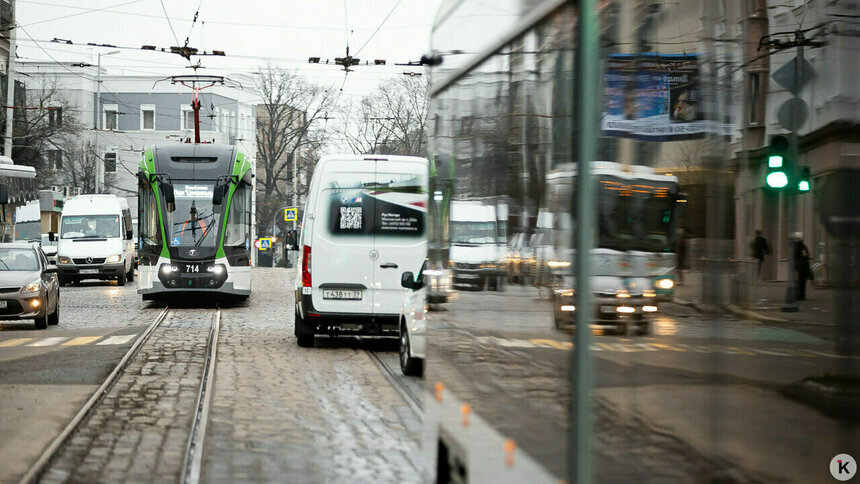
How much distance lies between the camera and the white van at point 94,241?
38156 millimetres

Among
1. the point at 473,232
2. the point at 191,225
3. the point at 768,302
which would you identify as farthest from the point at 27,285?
the point at 768,302

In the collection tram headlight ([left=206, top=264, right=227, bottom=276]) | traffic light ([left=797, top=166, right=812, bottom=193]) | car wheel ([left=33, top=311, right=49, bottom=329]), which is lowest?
car wheel ([left=33, top=311, right=49, bottom=329])

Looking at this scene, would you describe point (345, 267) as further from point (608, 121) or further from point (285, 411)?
point (608, 121)

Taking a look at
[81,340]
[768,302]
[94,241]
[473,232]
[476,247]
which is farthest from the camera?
[94,241]

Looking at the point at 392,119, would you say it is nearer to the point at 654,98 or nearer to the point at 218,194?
the point at 218,194

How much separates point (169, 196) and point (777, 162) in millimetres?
23681

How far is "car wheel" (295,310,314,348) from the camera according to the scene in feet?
52.4

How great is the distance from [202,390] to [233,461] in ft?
12.7

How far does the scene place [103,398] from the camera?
11.1 metres

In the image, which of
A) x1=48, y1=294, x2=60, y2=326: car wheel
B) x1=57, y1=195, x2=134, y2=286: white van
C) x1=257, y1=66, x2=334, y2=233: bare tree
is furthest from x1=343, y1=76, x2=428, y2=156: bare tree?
x1=48, y1=294, x2=60, y2=326: car wheel

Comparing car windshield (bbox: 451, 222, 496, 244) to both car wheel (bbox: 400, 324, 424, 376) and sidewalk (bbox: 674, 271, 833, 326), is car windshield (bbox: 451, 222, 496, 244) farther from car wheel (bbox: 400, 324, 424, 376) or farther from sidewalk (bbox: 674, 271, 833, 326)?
car wheel (bbox: 400, 324, 424, 376)

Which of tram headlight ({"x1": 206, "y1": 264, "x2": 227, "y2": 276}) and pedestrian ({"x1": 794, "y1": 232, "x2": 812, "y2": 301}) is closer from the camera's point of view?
pedestrian ({"x1": 794, "y1": 232, "x2": 812, "y2": 301})

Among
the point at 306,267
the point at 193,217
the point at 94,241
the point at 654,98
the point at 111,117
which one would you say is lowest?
the point at 306,267

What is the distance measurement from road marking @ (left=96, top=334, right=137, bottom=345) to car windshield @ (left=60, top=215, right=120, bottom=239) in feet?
71.6
